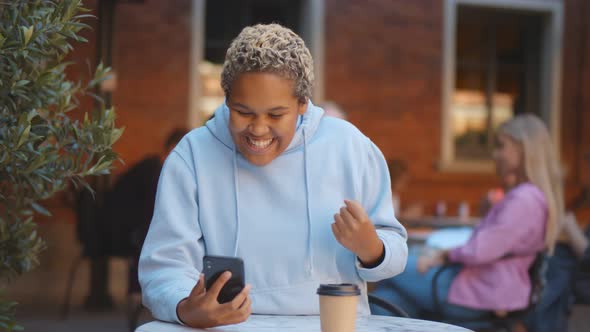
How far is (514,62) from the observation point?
11516 millimetres

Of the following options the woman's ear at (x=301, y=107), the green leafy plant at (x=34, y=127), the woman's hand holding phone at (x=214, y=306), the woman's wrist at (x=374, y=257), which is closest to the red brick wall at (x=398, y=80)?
the green leafy plant at (x=34, y=127)

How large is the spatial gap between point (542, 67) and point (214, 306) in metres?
10.1

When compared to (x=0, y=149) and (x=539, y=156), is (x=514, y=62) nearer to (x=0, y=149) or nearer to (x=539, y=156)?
(x=539, y=156)

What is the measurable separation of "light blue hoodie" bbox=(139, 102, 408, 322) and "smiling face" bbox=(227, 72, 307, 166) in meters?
0.13

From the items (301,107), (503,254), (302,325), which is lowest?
(503,254)

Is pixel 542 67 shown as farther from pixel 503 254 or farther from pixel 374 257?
pixel 374 257

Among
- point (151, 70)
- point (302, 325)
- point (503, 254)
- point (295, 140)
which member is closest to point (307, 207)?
point (295, 140)

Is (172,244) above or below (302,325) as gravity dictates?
above

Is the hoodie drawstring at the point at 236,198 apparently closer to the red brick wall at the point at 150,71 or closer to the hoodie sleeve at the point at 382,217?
the hoodie sleeve at the point at 382,217

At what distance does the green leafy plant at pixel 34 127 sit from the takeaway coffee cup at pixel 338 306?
1.01 meters

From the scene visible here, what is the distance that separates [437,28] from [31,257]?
27.6 feet

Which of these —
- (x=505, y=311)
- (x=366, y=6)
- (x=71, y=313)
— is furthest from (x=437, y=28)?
(x=505, y=311)

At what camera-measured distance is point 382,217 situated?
2.28m

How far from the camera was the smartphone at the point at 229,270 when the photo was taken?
1.81 m
